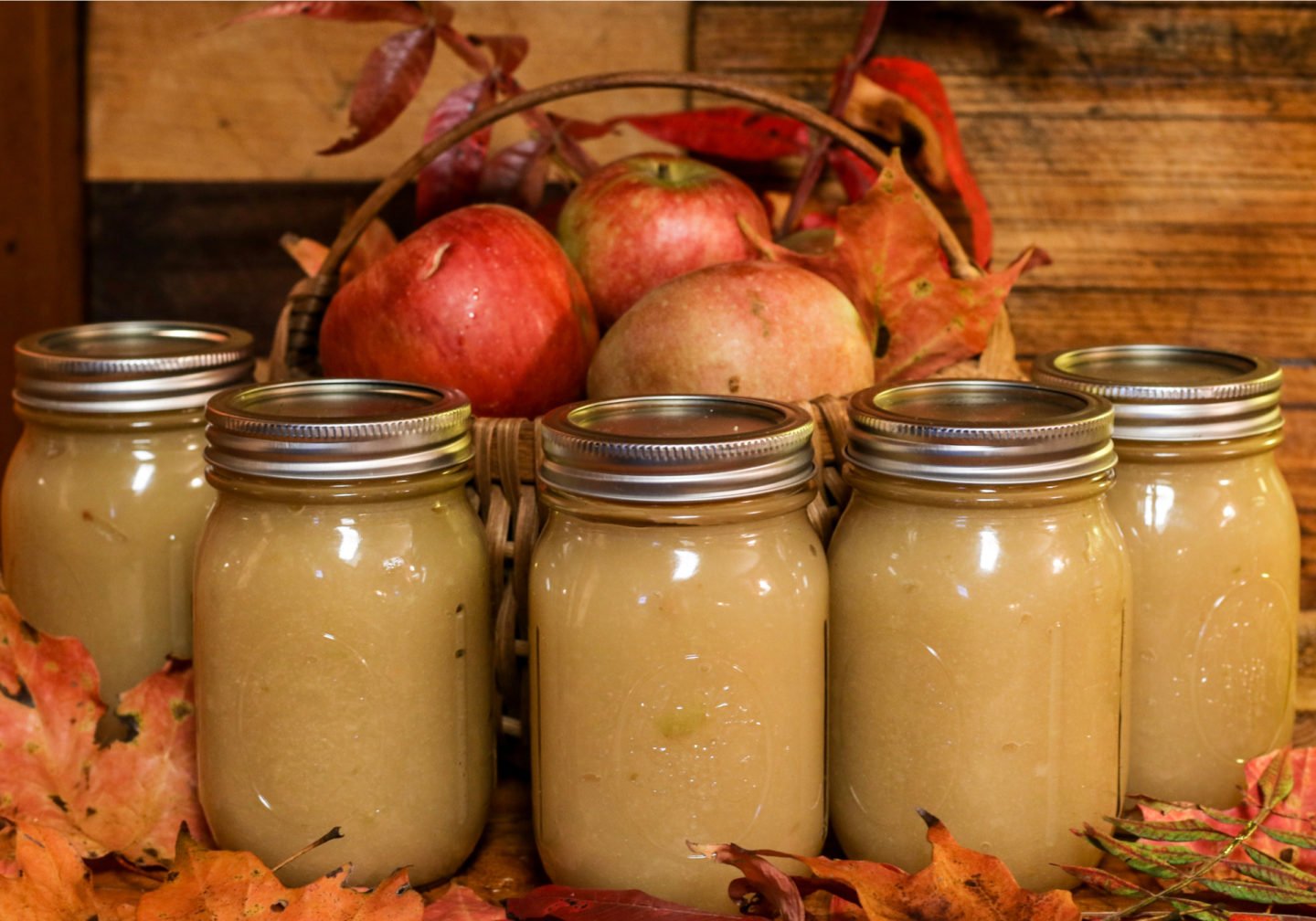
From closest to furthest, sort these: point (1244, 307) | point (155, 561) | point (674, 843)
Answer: point (674, 843) < point (155, 561) < point (1244, 307)

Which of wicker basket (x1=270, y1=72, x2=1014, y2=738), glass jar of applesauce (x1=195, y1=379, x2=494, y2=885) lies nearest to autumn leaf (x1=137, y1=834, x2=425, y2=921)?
glass jar of applesauce (x1=195, y1=379, x2=494, y2=885)

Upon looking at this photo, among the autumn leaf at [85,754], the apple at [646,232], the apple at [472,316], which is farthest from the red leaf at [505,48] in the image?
the autumn leaf at [85,754]

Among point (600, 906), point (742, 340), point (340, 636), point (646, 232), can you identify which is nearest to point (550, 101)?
point (646, 232)

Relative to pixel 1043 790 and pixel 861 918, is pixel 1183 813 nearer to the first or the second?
pixel 1043 790

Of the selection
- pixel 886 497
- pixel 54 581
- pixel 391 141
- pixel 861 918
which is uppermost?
pixel 391 141

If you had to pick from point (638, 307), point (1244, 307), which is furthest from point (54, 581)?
point (1244, 307)
